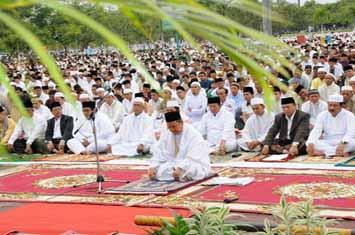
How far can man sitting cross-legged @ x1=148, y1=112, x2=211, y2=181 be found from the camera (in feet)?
20.5

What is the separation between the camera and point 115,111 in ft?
33.6

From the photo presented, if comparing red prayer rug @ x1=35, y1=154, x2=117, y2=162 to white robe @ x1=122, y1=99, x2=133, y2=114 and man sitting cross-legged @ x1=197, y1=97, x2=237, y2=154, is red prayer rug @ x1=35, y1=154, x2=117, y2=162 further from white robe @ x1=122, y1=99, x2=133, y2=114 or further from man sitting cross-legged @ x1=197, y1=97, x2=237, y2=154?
white robe @ x1=122, y1=99, x2=133, y2=114

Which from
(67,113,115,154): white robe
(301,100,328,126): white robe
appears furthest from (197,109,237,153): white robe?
(67,113,115,154): white robe

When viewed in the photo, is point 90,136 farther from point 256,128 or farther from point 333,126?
point 333,126

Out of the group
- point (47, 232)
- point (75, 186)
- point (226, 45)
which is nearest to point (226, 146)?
point (75, 186)

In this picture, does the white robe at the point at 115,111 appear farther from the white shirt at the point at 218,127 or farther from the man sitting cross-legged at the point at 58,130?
the white shirt at the point at 218,127

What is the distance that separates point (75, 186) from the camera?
20.9 ft

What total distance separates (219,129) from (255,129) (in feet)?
1.57

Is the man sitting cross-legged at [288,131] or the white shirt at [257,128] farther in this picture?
the white shirt at [257,128]

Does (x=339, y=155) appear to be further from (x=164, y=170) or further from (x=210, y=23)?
(x=210, y=23)

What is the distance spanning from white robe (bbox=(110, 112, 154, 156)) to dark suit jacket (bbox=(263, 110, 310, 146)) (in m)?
1.57

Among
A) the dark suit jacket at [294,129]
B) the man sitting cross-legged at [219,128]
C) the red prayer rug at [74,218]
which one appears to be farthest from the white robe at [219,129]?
the red prayer rug at [74,218]

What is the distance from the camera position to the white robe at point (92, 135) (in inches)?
356

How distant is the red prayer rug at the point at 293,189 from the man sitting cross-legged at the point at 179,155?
357mm
